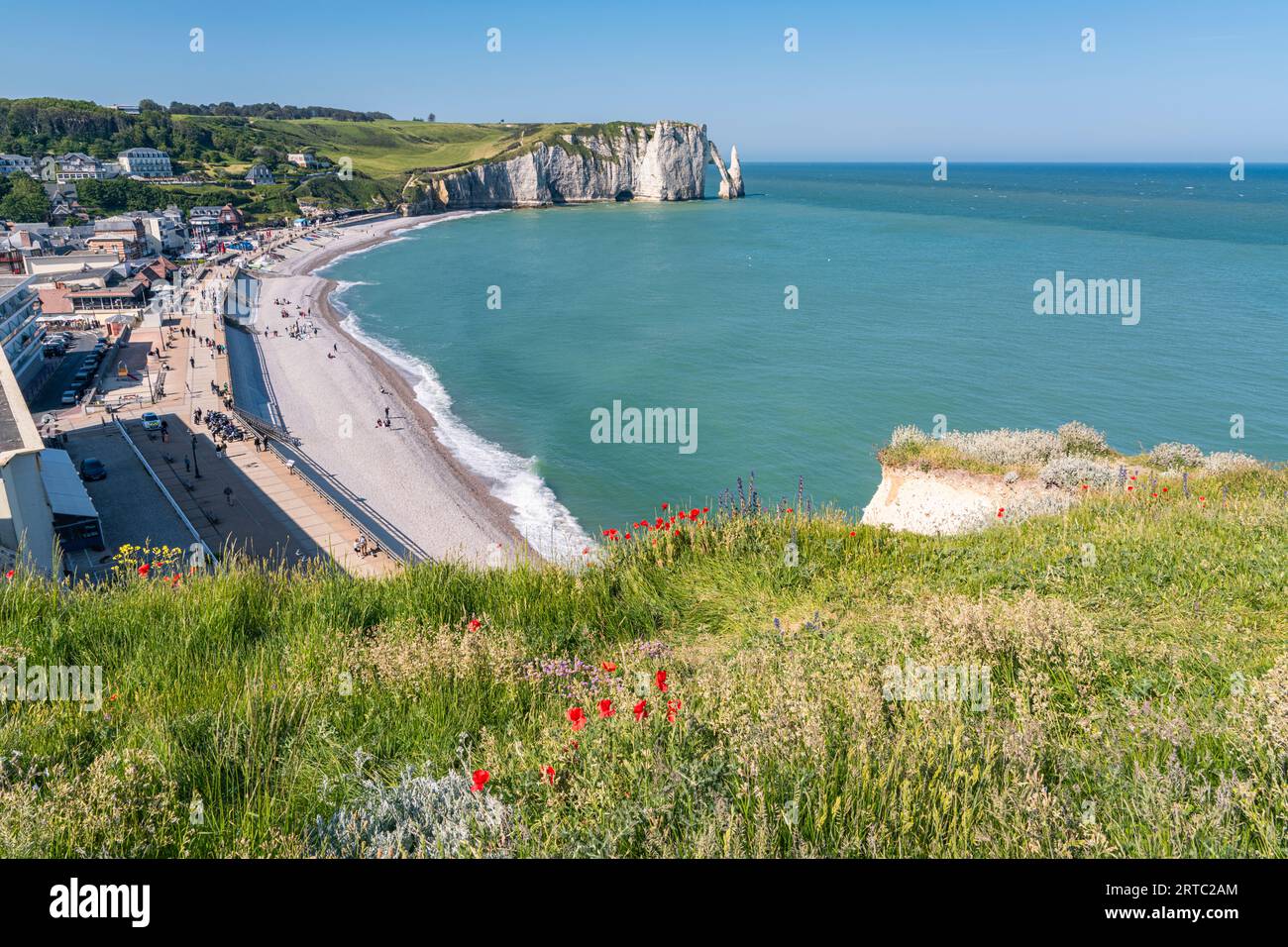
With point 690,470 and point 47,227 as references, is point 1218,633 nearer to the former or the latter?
point 690,470

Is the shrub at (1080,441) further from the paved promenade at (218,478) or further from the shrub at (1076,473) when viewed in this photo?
the paved promenade at (218,478)

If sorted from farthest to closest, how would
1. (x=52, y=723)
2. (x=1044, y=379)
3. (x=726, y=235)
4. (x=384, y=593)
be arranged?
1. (x=726, y=235)
2. (x=1044, y=379)
3. (x=384, y=593)
4. (x=52, y=723)

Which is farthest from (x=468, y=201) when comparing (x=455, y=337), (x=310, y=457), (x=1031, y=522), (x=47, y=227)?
(x=1031, y=522)

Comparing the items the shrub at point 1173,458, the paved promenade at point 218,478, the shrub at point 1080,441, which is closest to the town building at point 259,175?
the paved promenade at point 218,478

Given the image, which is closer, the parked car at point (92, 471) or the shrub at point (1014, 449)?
the shrub at point (1014, 449)

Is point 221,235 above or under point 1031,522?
above

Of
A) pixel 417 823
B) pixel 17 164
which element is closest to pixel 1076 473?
pixel 417 823

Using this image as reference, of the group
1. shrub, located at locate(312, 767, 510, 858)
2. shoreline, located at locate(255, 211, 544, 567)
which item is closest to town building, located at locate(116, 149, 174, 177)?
shoreline, located at locate(255, 211, 544, 567)
